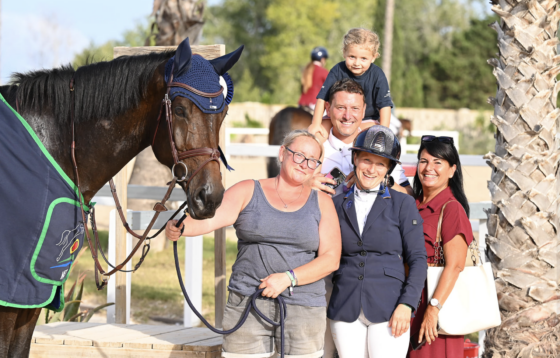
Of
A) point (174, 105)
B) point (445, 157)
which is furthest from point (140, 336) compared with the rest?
point (445, 157)

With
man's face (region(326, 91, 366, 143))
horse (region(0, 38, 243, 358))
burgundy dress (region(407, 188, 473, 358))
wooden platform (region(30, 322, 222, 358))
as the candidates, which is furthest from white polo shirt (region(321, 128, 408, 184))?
wooden platform (region(30, 322, 222, 358))

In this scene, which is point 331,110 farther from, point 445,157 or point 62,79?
point 62,79

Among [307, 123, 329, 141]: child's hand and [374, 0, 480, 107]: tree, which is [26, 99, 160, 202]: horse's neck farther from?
[374, 0, 480, 107]: tree

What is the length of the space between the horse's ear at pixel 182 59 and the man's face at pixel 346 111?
3.47 ft

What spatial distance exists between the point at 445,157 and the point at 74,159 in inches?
80.4

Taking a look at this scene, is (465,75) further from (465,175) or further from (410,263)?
(410,263)

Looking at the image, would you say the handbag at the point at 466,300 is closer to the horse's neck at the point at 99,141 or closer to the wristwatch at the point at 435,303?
the wristwatch at the point at 435,303

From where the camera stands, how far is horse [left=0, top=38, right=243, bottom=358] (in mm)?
2848

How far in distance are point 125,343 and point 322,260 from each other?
4.86ft

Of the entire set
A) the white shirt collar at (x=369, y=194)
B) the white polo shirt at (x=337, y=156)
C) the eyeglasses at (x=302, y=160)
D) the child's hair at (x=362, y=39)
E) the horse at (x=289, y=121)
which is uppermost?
the horse at (x=289, y=121)

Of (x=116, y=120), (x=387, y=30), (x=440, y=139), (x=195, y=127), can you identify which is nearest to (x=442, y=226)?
(x=440, y=139)

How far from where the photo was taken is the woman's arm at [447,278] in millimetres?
3172

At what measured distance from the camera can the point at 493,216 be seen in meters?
4.23

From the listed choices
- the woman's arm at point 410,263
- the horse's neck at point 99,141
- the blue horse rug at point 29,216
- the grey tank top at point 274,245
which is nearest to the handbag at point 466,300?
the woman's arm at point 410,263
